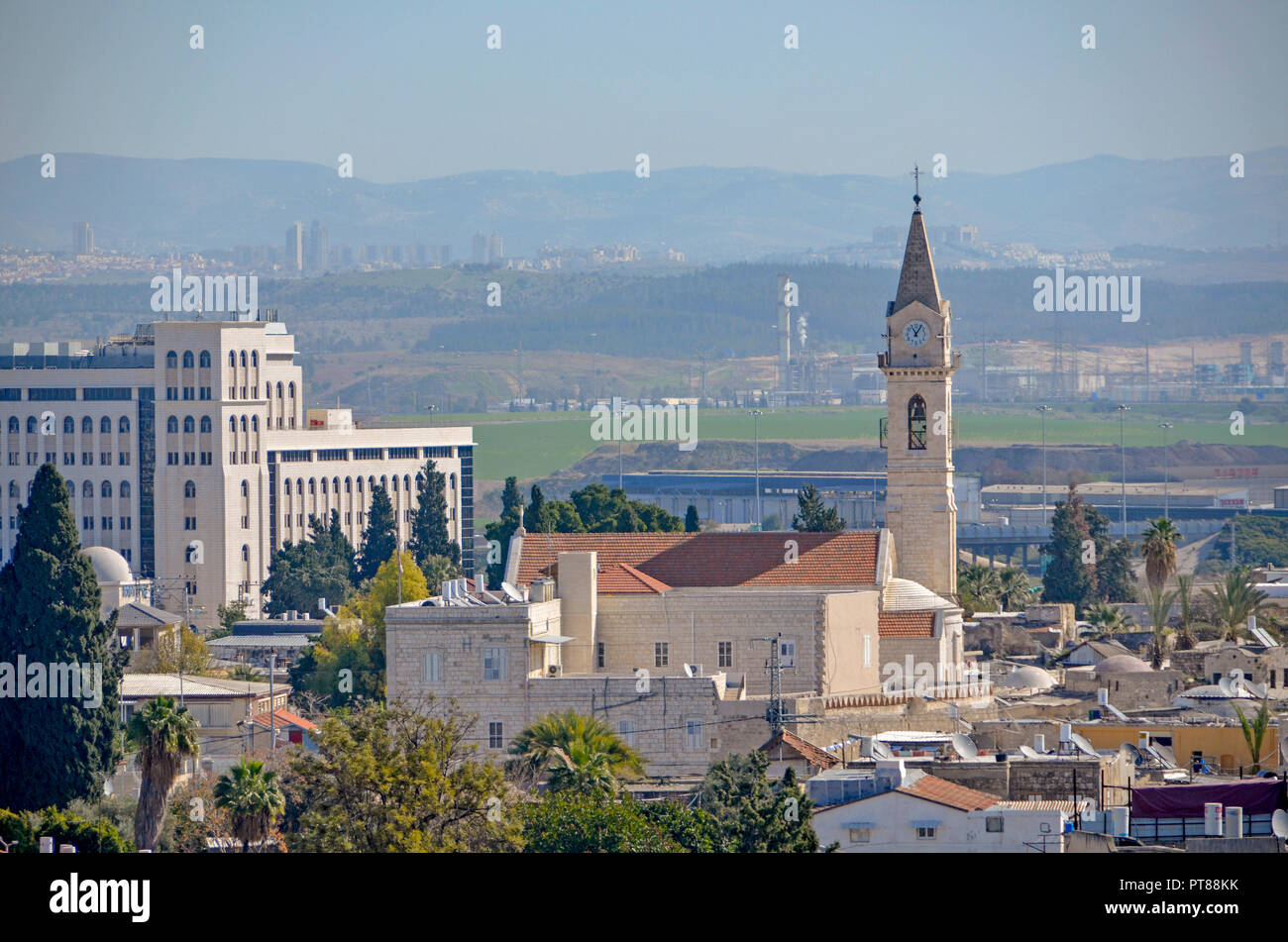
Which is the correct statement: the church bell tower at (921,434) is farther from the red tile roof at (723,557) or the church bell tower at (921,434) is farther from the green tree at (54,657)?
the green tree at (54,657)

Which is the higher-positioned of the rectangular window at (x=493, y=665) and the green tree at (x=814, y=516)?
the green tree at (x=814, y=516)

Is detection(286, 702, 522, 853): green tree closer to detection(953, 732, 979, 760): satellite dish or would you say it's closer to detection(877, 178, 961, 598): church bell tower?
detection(953, 732, 979, 760): satellite dish

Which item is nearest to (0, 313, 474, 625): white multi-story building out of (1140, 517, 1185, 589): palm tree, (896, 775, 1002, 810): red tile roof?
(1140, 517, 1185, 589): palm tree

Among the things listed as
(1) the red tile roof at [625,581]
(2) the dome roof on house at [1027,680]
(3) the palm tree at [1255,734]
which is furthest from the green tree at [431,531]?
(3) the palm tree at [1255,734]

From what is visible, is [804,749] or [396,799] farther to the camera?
[804,749]

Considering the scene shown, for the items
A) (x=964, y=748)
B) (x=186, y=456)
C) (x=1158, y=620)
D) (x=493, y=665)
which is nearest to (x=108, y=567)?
(x=186, y=456)

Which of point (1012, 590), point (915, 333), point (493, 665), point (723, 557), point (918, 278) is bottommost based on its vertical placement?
point (493, 665)

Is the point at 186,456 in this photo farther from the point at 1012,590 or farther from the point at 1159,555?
the point at 1159,555
